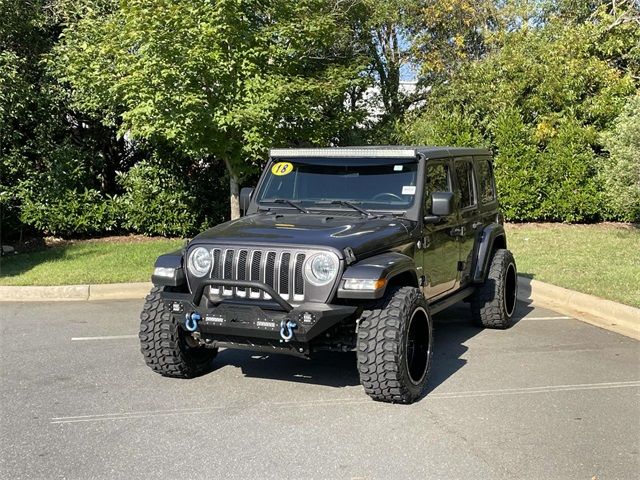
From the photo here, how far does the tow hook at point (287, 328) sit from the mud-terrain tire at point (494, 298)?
310cm

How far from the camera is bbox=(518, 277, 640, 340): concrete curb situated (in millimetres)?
7301

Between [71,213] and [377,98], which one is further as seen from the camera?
[377,98]

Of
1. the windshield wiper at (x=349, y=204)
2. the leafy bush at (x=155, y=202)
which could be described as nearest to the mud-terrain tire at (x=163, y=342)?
the windshield wiper at (x=349, y=204)

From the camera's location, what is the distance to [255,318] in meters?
4.64

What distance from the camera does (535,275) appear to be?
9.65 metres

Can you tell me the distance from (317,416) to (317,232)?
1258mm

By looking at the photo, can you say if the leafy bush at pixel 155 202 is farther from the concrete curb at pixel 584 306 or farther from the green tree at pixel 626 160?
the green tree at pixel 626 160

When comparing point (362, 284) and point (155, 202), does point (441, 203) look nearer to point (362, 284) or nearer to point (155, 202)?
point (362, 284)

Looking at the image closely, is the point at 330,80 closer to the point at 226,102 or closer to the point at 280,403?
the point at 226,102

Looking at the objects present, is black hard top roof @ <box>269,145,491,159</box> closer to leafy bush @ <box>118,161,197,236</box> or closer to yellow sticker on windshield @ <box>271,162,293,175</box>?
yellow sticker on windshield @ <box>271,162,293,175</box>

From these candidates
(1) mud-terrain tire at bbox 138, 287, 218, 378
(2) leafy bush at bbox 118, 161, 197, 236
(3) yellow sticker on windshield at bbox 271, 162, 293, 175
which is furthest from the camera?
(2) leafy bush at bbox 118, 161, 197, 236

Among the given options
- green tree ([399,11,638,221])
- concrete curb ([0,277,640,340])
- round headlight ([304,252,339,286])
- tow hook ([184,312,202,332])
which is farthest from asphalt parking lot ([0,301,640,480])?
green tree ([399,11,638,221])

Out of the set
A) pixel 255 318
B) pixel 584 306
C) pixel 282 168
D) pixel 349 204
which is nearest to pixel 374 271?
pixel 255 318

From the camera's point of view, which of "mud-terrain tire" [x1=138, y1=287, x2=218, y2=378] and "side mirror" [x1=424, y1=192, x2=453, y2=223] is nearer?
"mud-terrain tire" [x1=138, y1=287, x2=218, y2=378]
